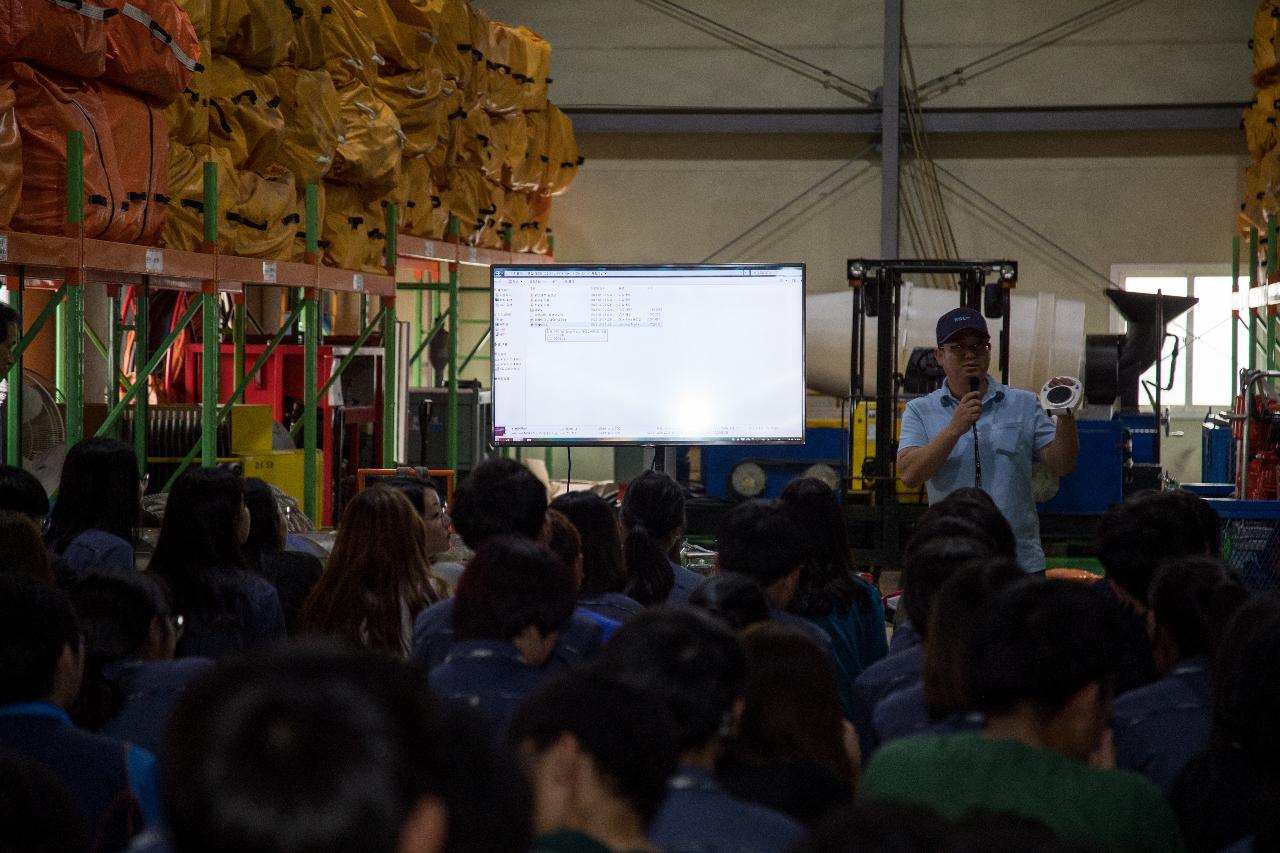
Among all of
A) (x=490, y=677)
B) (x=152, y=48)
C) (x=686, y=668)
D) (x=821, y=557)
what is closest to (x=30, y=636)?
(x=490, y=677)

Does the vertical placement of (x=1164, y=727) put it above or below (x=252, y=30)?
below

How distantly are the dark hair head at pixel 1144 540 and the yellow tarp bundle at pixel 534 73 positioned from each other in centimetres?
1093

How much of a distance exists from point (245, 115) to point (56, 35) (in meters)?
2.36

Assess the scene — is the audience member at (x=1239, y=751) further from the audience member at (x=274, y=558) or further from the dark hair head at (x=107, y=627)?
the audience member at (x=274, y=558)

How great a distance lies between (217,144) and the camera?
8.34 metres

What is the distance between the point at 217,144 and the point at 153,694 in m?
5.80

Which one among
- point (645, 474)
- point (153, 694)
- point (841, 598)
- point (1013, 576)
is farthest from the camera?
point (645, 474)

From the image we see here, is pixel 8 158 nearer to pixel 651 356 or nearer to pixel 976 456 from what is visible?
pixel 651 356

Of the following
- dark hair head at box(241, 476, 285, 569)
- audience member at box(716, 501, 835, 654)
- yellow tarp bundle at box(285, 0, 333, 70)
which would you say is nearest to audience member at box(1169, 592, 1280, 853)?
audience member at box(716, 501, 835, 654)

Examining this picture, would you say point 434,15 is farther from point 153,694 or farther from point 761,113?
point 153,694

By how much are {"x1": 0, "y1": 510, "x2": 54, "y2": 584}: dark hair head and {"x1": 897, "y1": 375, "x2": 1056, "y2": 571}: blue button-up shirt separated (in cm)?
310

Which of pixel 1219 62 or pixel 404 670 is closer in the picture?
pixel 404 670

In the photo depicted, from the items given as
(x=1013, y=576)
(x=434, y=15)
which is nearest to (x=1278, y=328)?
(x=434, y=15)

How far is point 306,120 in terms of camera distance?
30.4 ft
